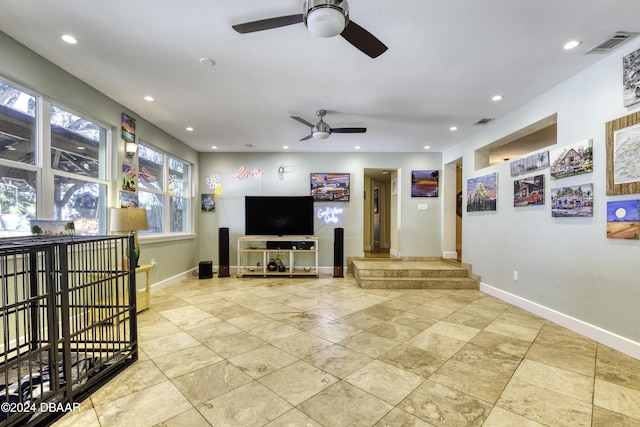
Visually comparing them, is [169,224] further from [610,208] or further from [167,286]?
[610,208]

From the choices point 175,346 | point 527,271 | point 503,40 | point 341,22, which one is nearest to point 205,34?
point 341,22

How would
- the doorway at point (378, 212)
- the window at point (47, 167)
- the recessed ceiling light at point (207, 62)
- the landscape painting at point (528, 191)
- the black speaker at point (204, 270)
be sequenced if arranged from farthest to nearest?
the doorway at point (378, 212)
the black speaker at point (204, 270)
the landscape painting at point (528, 191)
the recessed ceiling light at point (207, 62)
the window at point (47, 167)

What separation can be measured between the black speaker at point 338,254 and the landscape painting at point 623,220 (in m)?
3.99

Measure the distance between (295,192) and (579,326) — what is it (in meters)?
5.15

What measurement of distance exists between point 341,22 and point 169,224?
194 inches

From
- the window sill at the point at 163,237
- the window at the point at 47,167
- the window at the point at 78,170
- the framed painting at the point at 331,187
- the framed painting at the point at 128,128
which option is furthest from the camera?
the framed painting at the point at 331,187

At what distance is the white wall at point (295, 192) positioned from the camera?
6.35 meters

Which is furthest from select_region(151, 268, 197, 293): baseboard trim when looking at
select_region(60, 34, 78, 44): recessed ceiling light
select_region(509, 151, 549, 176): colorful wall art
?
select_region(509, 151, 549, 176): colorful wall art

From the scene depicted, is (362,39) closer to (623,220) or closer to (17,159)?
(623,220)

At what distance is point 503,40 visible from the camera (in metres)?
2.40

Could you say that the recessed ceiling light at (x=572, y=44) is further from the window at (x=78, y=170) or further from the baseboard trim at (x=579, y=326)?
the window at (x=78, y=170)

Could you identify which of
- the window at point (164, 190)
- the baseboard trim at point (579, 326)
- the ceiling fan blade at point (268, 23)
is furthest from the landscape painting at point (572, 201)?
the window at point (164, 190)

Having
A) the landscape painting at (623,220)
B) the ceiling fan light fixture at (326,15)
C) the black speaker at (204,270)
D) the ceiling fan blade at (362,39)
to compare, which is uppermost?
the ceiling fan blade at (362,39)

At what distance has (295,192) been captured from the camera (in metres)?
6.36
